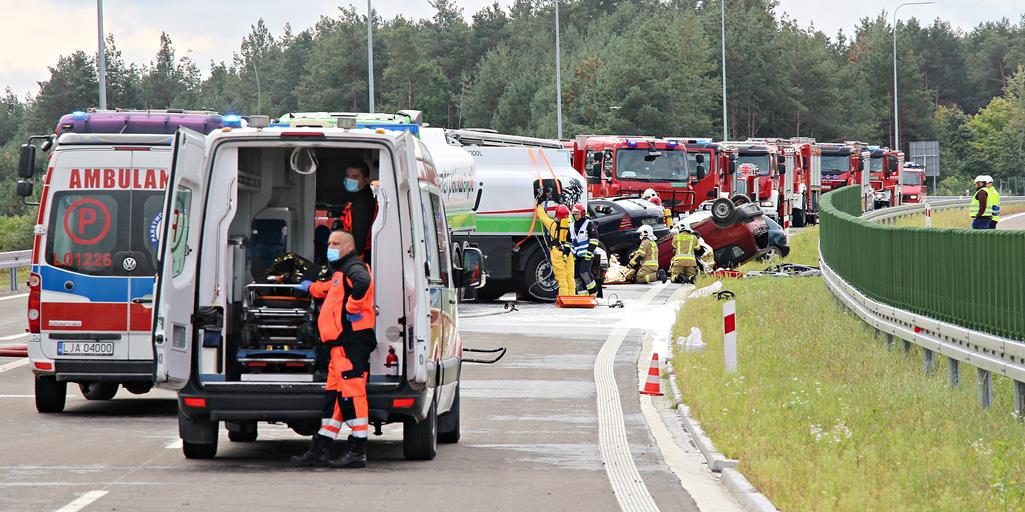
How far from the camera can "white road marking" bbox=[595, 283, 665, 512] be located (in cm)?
1001

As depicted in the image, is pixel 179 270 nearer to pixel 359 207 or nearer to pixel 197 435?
pixel 197 435

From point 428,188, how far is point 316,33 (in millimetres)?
162084

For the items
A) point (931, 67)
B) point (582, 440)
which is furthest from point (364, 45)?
point (582, 440)

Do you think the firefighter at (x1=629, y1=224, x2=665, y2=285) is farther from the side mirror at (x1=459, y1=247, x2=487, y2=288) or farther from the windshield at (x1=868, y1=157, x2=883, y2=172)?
the windshield at (x1=868, y1=157, x2=883, y2=172)

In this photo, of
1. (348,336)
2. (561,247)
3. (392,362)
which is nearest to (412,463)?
(392,362)

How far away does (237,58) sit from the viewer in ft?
638

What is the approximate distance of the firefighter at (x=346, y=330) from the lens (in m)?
10.7

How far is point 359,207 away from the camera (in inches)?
470

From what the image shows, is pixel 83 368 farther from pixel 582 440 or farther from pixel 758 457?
pixel 758 457

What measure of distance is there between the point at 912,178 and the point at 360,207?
7818cm

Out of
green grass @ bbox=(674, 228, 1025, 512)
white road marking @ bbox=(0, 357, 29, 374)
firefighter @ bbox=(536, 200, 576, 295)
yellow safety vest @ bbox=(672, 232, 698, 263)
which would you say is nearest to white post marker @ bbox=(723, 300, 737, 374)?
green grass @ bbox=(674, 228, 1025, 512)

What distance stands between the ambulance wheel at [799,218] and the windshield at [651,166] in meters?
18.3

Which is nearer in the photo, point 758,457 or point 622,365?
point 758,457

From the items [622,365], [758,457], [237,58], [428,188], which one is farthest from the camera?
[237,58]
